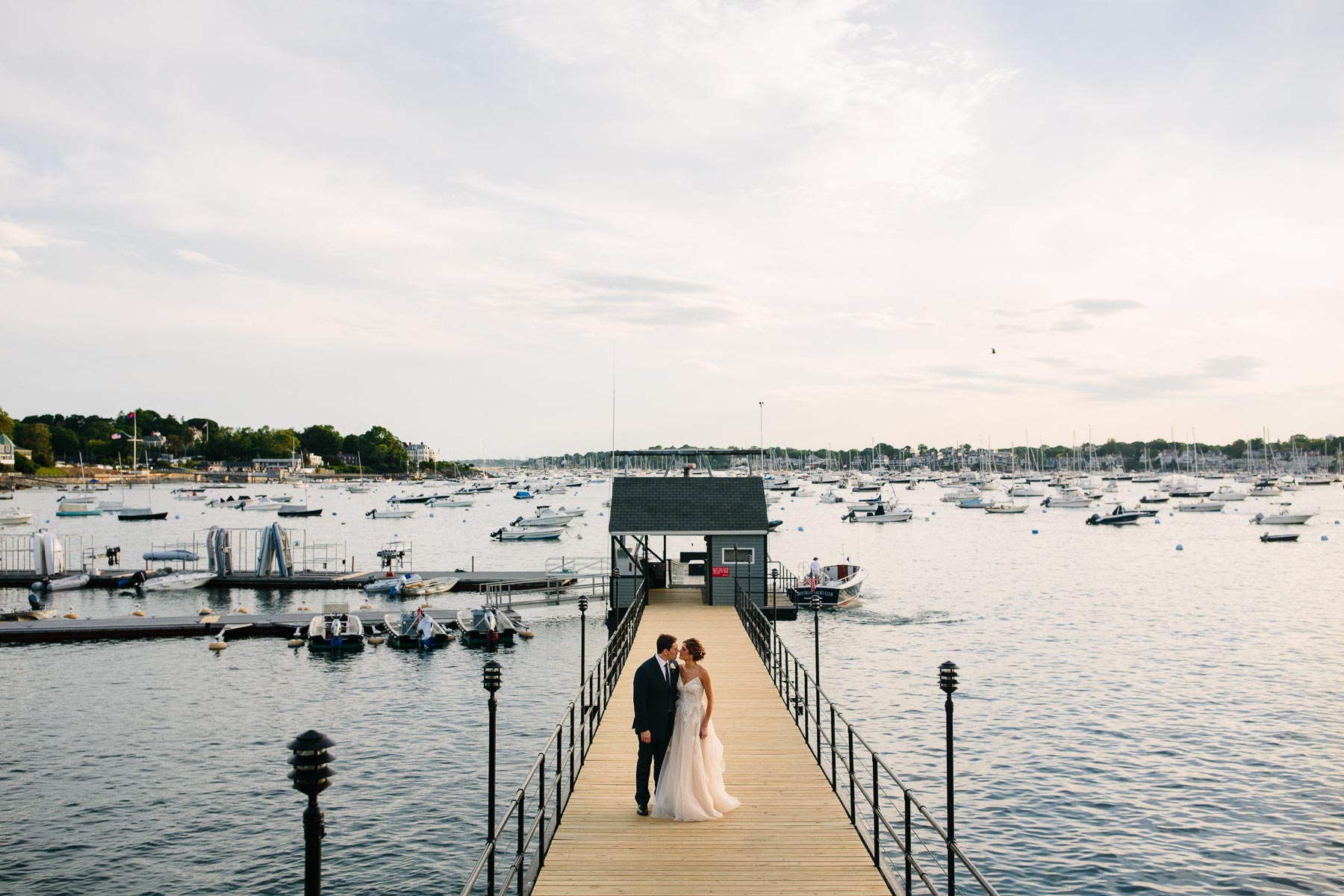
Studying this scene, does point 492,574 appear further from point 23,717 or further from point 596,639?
point 23,717

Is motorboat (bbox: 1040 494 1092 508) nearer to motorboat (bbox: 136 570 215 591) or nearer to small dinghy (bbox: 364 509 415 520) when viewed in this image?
small dinghy (bbox: 364 509 415 520)

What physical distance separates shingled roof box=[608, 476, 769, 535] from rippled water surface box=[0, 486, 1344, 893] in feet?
21.6

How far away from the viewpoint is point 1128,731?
2994 centimetres

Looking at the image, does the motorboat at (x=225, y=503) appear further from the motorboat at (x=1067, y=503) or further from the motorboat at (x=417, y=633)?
the motorboat at (x=417, y=633)

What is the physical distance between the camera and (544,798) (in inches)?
567

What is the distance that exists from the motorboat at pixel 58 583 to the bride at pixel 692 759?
66.3 metres

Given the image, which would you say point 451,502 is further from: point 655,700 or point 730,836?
point 730,836

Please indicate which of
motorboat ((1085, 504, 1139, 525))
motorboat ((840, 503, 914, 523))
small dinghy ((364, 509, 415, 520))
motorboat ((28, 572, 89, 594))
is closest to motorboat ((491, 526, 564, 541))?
small dinghy ((364, 509, 415, 520))

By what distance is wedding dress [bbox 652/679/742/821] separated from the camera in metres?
12.5

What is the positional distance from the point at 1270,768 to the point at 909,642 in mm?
19746

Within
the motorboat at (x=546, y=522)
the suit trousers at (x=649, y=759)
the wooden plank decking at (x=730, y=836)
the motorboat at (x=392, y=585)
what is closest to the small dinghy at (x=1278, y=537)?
the motorboat at (x=546, y=522)

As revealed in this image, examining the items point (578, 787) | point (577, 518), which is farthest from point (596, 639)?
point (577, 518)

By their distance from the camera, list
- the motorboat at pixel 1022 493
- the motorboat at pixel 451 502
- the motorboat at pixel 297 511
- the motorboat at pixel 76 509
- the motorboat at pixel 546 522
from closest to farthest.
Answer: the motorboat at pixel 546 522 → the motorboat at pixel 297 511 → the motorboat at pixel 76 509 → the motorboat at pixel 451 502 → the motorboat at pixel 1022 493

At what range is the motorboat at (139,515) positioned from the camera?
14138 centimetres
